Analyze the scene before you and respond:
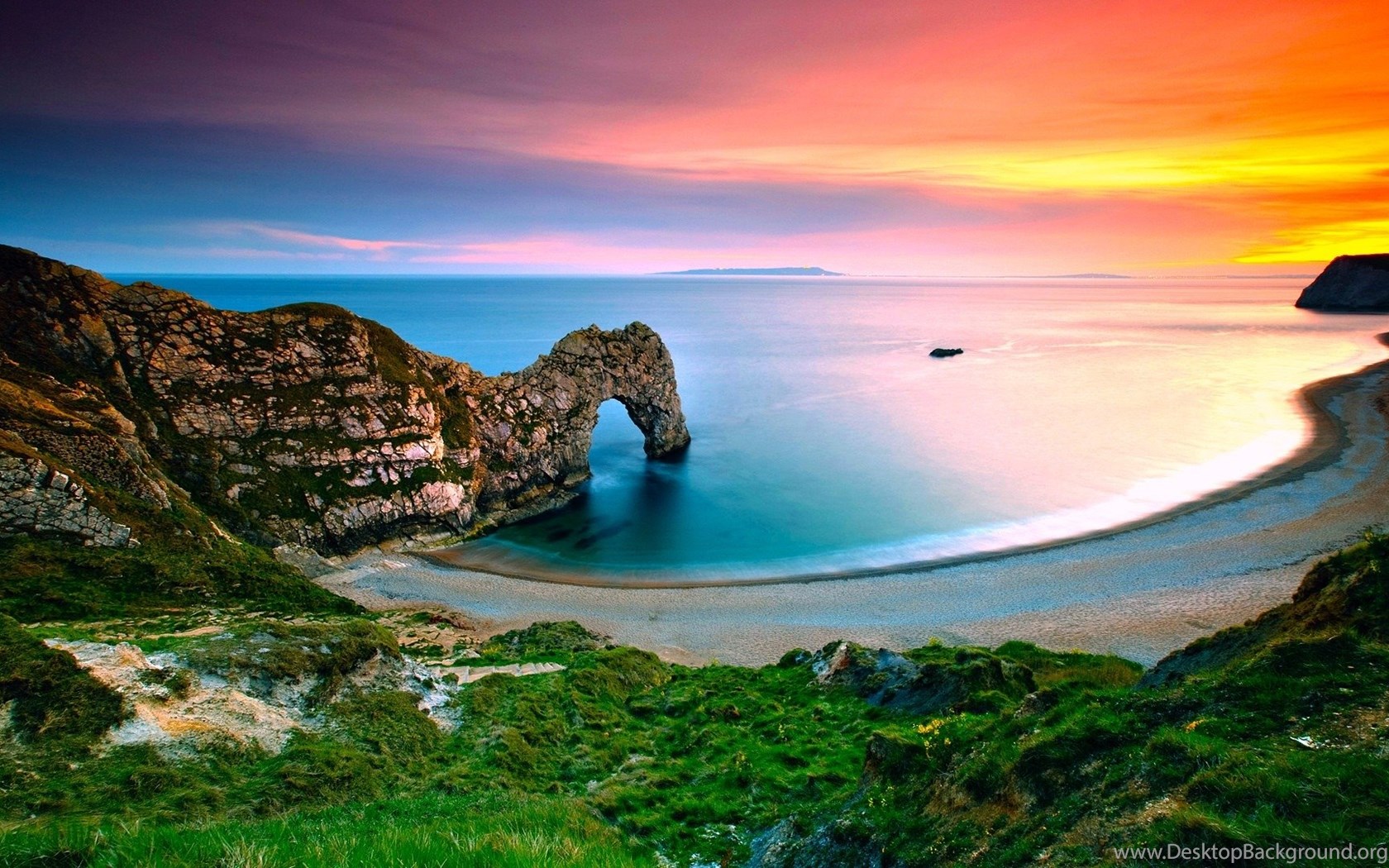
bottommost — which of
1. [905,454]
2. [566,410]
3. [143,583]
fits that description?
[143,583]

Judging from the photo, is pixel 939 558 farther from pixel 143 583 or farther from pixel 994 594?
→ pixel 143 583

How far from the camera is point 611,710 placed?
21.3 metres

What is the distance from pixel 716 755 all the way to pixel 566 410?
42770mm

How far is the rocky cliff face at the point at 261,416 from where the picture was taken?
34.2 m

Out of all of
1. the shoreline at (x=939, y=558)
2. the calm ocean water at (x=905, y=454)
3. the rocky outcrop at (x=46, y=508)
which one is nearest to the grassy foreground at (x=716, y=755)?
the rocky outcrop at (x=46, y=508)

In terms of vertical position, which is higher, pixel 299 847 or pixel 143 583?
pixel 299 847

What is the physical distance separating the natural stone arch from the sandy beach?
36.8 ft

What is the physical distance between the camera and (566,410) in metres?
56.8

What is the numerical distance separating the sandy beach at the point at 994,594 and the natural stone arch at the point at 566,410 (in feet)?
36.8

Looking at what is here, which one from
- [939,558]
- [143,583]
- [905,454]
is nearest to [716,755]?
[143,583]

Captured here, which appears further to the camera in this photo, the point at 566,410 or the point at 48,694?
the point at 566,410

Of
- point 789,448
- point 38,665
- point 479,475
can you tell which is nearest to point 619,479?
point 479,475

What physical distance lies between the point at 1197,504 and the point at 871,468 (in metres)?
25.5

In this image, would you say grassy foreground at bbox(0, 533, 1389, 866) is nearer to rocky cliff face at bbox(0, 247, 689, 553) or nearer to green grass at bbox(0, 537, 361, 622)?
green grass at bbox(0, 537, 361, 622)
